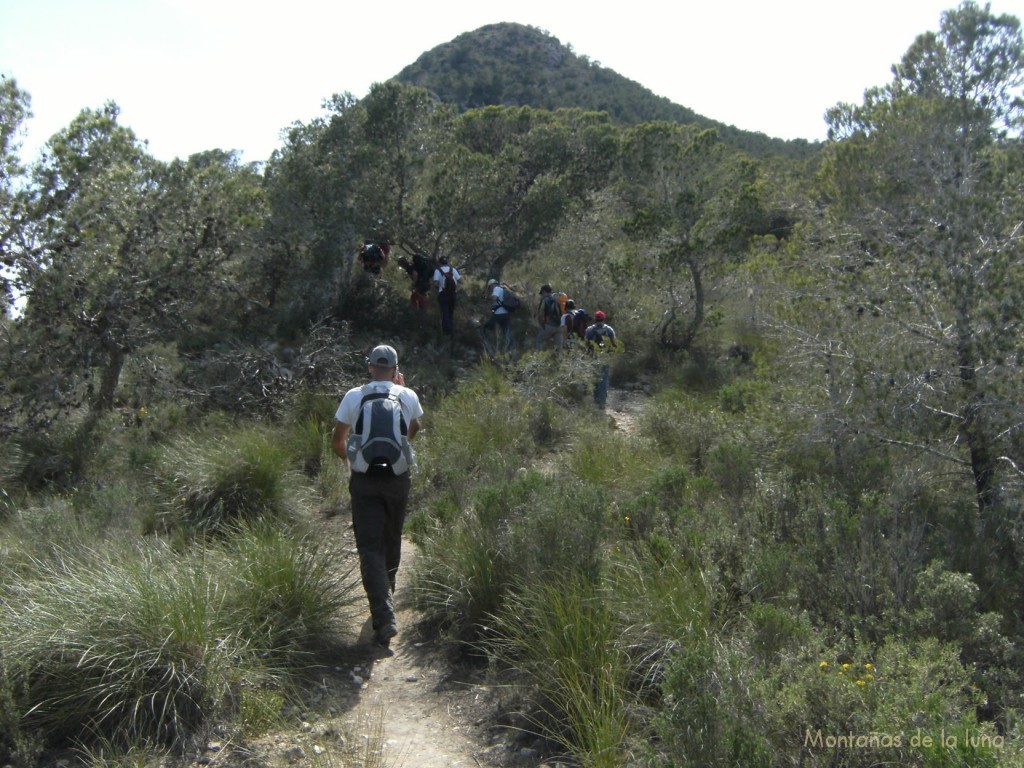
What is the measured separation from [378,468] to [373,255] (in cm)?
1009

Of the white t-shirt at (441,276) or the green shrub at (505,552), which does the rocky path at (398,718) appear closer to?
the green shrub at (505,552)

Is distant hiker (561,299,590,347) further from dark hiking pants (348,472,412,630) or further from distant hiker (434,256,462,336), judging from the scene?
dark hiking pants (348,472,412,630)

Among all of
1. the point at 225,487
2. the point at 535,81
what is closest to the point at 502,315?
the point at 225,487

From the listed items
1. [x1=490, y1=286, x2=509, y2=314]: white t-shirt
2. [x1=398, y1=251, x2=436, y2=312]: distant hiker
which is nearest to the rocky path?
[x1=490, y1=286, x2=509, y2=314]: white t-shirt

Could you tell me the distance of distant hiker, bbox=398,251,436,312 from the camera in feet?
49.9

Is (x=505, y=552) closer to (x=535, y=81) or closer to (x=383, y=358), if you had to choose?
(x=383, y=358)

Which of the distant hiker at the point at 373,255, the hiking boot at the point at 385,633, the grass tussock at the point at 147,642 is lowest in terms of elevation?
the hiking boot at the point at 385,633

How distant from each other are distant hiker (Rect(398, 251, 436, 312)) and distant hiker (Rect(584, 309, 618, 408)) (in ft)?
12.6

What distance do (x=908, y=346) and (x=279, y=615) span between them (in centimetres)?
548

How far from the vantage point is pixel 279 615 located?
15.8 feet

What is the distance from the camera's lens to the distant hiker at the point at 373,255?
→ 14695 mm

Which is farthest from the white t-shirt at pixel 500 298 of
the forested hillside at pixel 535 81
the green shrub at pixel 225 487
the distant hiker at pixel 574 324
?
the forested hillside at pixel 535 81

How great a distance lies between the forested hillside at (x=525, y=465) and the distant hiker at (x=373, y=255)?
0.51ft

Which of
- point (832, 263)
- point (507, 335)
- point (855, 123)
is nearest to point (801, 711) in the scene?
point (832, 263)
